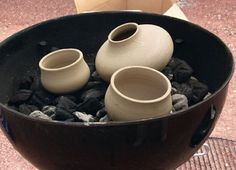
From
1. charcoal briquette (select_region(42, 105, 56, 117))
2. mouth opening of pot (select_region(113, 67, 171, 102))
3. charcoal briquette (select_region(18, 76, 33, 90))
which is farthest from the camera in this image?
charcoal briquette (select_region(18, 76, 33, 90))

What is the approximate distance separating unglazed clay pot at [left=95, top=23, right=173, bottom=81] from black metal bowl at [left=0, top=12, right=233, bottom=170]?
17 cm

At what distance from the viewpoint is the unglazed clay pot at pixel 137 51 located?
1129 mm

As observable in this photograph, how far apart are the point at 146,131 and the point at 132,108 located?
0.07 meters

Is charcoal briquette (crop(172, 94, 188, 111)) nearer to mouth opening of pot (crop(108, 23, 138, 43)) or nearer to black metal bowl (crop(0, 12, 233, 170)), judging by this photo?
black metal bowl (crop(0, 12, 233, 170))

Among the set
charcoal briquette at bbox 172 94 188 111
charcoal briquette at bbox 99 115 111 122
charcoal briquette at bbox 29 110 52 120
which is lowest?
charcoal briquette at bbox 172 94 188 111

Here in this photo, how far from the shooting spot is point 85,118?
42.2 inches

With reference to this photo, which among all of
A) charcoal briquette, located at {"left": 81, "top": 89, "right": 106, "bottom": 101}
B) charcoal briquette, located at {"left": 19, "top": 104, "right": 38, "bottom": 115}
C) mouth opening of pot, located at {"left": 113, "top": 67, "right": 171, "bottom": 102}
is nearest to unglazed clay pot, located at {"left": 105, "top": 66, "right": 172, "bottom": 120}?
mouth opening of pot, located at {"left": 113, "top": 67, "right": 171, "bottom": 102}

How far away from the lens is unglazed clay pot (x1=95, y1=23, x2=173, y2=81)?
3.70 ft

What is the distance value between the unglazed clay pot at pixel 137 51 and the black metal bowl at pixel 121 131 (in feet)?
0.55

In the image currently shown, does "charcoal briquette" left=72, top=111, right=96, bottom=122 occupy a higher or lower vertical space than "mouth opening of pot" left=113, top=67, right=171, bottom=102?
lower

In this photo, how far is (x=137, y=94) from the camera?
1.11 m

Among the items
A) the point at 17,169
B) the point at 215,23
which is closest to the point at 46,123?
the point at 17,169

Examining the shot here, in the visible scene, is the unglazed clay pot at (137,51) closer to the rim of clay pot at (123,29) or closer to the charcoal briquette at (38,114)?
the rim of clay pot at (123,29)

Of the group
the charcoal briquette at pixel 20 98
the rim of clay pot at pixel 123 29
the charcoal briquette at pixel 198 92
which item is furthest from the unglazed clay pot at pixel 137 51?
the charcoal briquette at pixel 20 98
